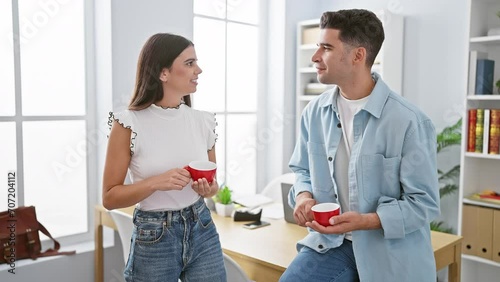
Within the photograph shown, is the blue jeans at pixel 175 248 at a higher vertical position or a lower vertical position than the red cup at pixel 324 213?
lower

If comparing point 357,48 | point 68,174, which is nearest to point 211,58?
point 68,174

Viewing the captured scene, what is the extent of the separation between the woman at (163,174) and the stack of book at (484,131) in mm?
1988

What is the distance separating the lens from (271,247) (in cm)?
209

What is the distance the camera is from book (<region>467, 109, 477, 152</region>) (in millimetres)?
2984

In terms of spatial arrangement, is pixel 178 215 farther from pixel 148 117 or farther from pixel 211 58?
pixel 211 58

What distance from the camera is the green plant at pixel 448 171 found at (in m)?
3.25

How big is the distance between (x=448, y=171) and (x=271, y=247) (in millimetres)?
1840

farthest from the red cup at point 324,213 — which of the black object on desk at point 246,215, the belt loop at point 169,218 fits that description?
the black object on desk at point 246,215

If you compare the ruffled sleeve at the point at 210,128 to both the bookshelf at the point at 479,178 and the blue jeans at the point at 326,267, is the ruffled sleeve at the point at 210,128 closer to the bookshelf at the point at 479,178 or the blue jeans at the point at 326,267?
the blue jeans at the point at 326,267

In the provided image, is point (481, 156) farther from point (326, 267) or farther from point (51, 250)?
point (51, 250)

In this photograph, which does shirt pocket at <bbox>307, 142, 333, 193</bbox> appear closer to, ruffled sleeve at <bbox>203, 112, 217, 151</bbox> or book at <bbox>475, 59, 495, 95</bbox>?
ruffled sleeve at <bbox>203, 112, 217, 151</bbox>

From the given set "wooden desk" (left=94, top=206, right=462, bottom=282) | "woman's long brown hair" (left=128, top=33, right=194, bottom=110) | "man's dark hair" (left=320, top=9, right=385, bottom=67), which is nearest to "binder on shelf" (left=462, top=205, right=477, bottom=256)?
"wooden desk" (left=94, top=206, right=462, bottom=282)

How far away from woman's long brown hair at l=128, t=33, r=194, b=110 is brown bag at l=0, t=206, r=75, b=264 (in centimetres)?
135

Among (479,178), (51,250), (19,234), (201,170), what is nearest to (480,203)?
(479,178)
